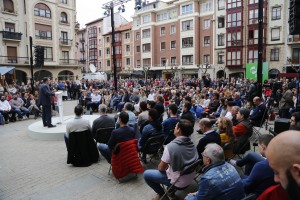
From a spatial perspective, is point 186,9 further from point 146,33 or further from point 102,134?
point 102,134

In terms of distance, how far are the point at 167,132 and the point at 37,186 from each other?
300cm

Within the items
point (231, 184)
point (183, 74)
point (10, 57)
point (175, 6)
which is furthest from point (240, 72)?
point (231, 184)

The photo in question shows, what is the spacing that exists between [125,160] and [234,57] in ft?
116

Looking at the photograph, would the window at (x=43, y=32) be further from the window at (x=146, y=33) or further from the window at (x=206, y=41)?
the window at (x=206, y=41)

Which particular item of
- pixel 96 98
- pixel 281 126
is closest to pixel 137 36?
pixel 96 98

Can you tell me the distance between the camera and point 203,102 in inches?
434

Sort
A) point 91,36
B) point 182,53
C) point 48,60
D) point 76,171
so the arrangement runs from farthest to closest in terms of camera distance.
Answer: point 91,36 < point 182,53 < point 48,60 < point 76,171

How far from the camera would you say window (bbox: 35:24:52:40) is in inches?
1465

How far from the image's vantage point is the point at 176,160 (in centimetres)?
362

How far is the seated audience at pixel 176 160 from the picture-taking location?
3643 millimetres

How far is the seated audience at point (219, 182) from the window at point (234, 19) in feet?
122

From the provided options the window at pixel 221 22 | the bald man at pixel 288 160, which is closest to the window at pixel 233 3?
the window at pixel 221 22

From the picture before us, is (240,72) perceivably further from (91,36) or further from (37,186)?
(91,36)

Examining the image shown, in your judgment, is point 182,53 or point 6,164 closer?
point 6,164
